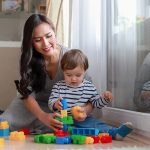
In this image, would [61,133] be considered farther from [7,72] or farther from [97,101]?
[7,72]

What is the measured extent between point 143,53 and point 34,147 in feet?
1.87

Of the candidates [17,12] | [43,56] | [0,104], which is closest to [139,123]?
[43,56]

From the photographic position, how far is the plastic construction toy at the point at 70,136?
1207 millimetres

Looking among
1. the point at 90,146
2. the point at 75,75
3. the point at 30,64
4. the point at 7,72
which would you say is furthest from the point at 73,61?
the point at 7,72

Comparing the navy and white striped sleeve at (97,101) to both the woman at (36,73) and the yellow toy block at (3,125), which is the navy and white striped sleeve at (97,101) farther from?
the yellow toy block at (3,125)

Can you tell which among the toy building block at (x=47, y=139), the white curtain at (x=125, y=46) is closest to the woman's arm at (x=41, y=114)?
the toy building block at (x=47, y=139)

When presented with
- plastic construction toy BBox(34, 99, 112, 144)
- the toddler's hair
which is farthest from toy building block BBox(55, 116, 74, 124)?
the toddler's hair

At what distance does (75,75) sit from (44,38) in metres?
0.24

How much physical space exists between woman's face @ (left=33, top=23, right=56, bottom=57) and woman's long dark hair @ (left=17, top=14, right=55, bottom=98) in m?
0.02

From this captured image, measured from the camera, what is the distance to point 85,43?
1.76 metres

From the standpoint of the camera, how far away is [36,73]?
63.7 inches

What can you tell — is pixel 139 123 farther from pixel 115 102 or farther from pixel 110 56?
pixel 110 56

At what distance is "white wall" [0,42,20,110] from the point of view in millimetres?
2346

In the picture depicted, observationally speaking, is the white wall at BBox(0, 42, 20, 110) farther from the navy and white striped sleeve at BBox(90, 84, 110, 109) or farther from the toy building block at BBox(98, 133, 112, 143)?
the toy building block at BBox(98, 133, 112, 143)
